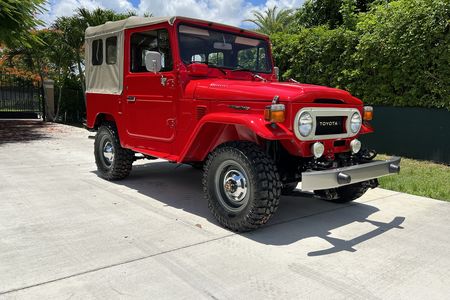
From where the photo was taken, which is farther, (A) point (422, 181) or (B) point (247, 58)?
(A) point (422, 181)

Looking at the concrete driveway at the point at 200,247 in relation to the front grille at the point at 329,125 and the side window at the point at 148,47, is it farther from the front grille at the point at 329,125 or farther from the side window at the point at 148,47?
the side window at the point at 148,47

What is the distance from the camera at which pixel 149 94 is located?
5227 millimetres

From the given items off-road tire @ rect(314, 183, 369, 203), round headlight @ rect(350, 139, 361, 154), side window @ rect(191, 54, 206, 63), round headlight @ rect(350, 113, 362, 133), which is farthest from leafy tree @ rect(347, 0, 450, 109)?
side window @ rect(191, 54, 206, 63)

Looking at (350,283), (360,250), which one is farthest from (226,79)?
(350,283)

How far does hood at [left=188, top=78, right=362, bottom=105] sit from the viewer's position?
3.84 metres

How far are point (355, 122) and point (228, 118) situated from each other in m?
1.49

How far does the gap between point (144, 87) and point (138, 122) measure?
0.52 metres

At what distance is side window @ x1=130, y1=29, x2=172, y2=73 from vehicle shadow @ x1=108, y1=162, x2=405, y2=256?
173 cm

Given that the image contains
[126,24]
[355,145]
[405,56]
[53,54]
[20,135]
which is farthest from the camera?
[53,54]

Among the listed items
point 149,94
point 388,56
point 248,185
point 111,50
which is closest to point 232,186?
point 248,185

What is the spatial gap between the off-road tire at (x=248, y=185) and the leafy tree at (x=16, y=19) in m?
9.87

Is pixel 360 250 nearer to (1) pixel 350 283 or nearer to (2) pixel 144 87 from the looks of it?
(1) pixel 350 283

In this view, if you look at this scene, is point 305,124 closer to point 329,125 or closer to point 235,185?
point 329,125

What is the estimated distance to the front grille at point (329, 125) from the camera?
13.2 feet
